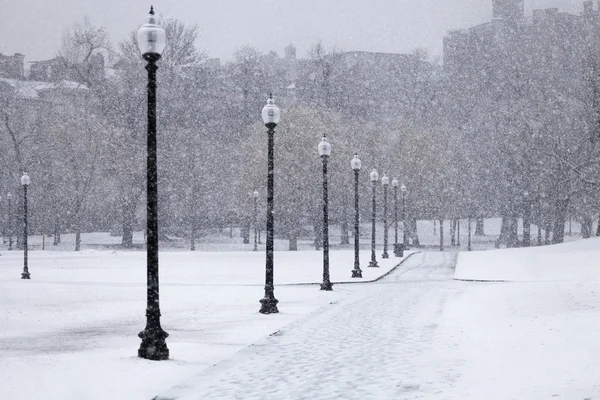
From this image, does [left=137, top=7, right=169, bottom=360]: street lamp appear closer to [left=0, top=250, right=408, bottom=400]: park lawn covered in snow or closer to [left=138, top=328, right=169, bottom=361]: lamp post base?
[left=138, top=328, right=169, bottom=361]: lamp post base

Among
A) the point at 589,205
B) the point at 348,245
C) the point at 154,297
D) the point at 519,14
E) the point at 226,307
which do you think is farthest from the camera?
the point at 519,14

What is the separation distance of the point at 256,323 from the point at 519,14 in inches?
3919

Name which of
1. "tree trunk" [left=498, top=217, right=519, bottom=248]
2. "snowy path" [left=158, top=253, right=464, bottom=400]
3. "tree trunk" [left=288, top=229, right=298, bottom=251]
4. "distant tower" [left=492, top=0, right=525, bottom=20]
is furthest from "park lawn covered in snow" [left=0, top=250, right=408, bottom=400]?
"distant tower" [left=492, top=0, right=525, bottom=20]

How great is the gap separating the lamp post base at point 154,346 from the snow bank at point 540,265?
60.4 ft

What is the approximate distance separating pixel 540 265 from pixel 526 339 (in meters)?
24.4

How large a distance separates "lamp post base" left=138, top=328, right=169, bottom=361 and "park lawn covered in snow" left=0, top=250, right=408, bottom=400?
0.17 m

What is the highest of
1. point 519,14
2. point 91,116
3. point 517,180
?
point 519,14

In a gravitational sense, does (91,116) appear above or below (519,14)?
below

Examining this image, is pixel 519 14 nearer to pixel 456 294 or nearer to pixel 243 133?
pixel 243 133

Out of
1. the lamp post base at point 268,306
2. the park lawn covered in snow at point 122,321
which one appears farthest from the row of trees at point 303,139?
the lamp post base at point 268,306

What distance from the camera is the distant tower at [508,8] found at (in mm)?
107125

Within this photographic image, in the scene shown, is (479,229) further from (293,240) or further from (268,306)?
(268,306)

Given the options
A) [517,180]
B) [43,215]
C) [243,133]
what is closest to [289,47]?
[243,133]

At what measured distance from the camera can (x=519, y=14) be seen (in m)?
107
